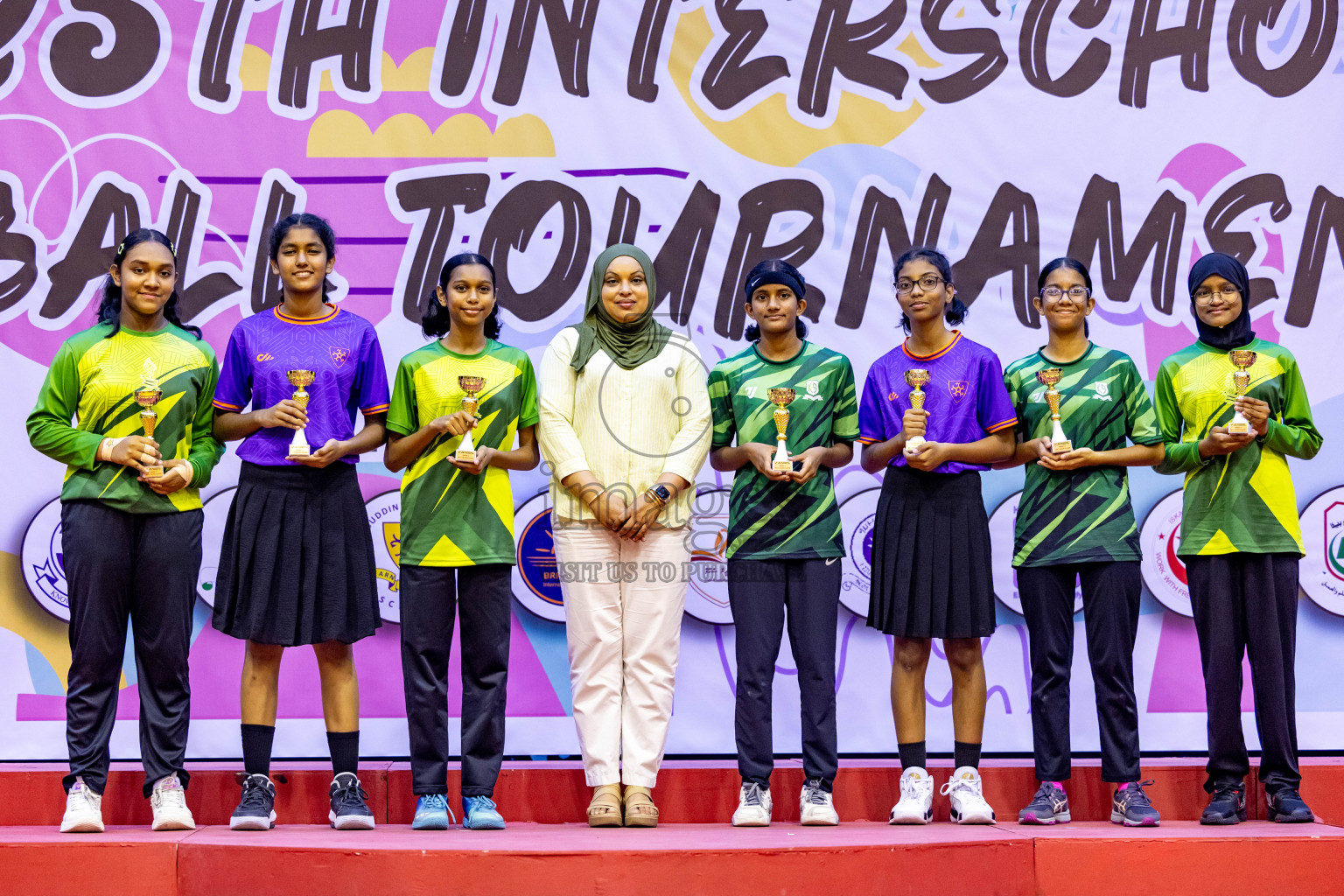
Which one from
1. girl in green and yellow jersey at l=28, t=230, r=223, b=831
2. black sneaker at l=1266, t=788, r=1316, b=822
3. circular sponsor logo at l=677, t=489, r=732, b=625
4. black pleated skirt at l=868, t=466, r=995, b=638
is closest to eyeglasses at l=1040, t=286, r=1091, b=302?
black pleated skirt at l=868, t=466, r=995, b=638

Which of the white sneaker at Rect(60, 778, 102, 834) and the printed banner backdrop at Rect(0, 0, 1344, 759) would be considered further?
the printed banner backdrop at Rect(0, 0, 1344, 759)

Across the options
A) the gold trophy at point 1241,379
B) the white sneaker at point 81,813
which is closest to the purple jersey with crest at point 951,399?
the gold trophy at point 1241,379

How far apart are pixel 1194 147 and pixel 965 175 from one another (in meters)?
0.96

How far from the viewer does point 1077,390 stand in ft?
13.3

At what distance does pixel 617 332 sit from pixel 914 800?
5.93 ft

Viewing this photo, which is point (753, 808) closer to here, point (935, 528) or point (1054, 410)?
point (935, 528)

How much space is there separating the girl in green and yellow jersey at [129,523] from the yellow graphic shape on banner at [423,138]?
1215 mm

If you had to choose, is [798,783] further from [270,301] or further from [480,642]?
[270,301]

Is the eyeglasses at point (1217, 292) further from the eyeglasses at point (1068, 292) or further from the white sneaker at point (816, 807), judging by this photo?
the white sneaker at point (816, 807)

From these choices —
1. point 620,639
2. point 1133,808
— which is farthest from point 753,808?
point 1133,808

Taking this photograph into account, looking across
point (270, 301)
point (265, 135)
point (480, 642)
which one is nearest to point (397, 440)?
point (480, 642)

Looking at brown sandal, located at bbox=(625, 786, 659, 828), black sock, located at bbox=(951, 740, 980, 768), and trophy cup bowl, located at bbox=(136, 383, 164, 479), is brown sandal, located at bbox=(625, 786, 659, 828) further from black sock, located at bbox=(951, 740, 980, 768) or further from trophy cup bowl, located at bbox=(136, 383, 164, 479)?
trophy cup bowl, located at bbox=(136, 383, 164, 479)

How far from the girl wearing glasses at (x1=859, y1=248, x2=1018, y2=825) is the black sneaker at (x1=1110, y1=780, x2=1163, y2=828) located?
16.1 inches

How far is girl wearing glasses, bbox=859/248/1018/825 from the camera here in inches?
154
